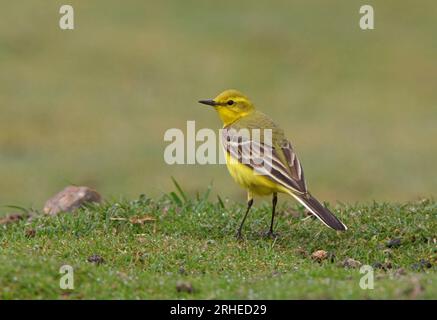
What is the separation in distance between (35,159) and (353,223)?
10.1m

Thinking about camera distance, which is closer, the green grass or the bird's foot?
the green grass

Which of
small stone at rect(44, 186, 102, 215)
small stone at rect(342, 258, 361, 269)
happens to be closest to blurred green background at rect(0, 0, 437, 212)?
small stone at rect(44, 186, 102, 215)

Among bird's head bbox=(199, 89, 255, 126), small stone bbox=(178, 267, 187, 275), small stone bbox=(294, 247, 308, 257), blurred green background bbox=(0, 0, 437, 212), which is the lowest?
small stone bbox=(178, 267, 187, 275)

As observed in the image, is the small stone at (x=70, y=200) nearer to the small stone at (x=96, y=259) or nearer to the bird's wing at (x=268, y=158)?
the bird's wing at (x=268, y=158)

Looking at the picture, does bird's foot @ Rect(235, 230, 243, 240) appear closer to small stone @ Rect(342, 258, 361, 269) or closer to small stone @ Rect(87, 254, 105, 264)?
small stone @ Rect(342, 258, 361, 269)

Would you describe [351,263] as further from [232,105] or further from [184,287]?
[232,105]

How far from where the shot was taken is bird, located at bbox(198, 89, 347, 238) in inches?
364

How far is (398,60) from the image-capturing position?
24.4 metres

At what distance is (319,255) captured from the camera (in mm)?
9141

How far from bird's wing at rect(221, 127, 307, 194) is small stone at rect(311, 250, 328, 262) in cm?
57

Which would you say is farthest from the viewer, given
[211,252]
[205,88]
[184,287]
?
[205,88]

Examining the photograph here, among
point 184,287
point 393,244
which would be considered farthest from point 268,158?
point 184,287

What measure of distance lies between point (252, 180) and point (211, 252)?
889mm
